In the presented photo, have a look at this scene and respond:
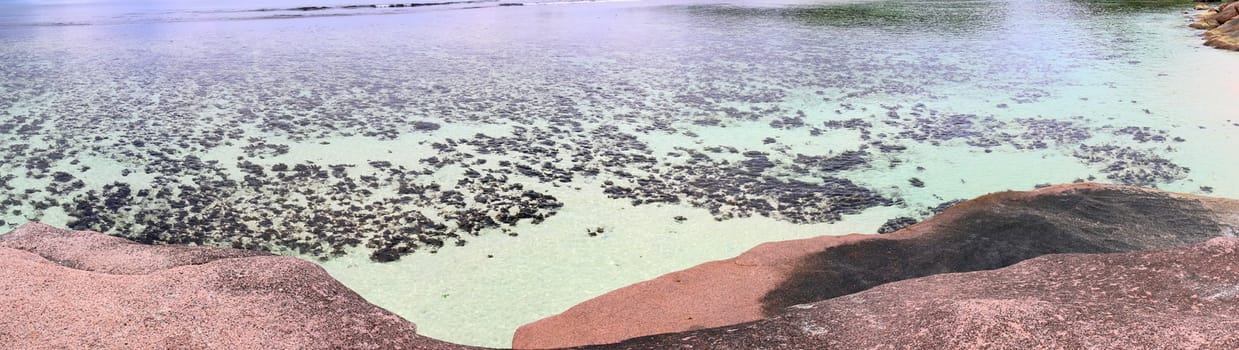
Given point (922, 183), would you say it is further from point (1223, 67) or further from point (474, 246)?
point (1223, 67)

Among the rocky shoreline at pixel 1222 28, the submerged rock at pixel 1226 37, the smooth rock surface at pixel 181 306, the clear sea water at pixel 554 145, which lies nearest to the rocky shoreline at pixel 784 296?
the smooth rock surface at pixel 181 306

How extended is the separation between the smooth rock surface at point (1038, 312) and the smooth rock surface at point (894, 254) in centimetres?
57

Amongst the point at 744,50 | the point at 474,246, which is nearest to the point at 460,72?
the point at 744,50

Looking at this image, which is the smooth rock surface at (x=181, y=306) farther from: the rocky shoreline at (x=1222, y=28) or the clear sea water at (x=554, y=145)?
the rocky shoreline at (x=1222, y=28)

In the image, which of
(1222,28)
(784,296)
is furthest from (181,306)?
(1222,28)

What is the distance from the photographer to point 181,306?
4285 millimetres

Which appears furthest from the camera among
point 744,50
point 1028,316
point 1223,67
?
point 744,50

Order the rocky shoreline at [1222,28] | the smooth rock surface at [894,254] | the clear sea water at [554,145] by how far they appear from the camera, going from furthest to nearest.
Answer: the rocky shoreline at [1222,28]
the clear sea water at [554,145]
the smooth rock surface at [894,254]

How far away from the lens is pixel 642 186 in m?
8.15

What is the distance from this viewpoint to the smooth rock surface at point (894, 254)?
5145mm

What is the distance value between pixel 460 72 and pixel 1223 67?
14.7 meters

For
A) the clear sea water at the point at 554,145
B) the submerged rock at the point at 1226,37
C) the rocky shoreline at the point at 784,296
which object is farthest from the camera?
the submerged rock at the point at 1226,37

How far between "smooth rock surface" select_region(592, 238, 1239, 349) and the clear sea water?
1.78 m

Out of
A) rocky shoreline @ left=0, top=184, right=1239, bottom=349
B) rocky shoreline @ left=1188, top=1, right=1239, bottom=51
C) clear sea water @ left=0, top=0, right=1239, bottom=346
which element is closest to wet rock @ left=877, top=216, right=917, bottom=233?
clear sea water @ left=0, top=0, right=1239, bottom=346
